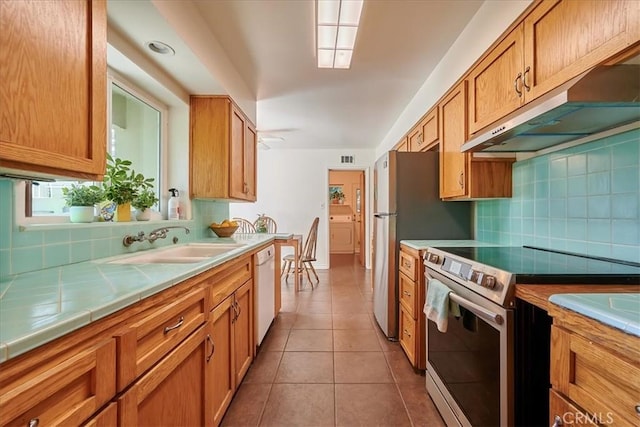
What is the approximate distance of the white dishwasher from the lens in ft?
6.77

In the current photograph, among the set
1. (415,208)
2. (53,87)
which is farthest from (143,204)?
(415,208)

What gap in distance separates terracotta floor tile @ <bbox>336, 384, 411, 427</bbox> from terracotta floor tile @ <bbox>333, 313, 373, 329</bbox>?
0.90m

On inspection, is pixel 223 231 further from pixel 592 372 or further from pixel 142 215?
pixel 592 372

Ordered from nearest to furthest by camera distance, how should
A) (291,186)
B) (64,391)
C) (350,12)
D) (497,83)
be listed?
1. (64,391)
2. (497,83)
3. (350,12)
4. (291,186)

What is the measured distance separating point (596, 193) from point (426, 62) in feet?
5.38

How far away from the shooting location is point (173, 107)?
88.7 inches

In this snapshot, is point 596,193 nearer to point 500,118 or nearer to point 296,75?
point 500,118

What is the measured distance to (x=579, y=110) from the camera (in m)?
0.99

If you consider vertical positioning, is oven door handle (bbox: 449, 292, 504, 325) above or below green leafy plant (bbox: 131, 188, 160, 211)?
below

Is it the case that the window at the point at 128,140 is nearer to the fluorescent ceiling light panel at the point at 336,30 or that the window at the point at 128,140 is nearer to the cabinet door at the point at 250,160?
the cabinet door at the point at 250,160

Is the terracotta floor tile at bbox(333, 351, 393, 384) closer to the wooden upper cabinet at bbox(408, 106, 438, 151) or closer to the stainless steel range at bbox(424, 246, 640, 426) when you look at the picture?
the stainless steel range at bbox(424, 246, 640, 426)

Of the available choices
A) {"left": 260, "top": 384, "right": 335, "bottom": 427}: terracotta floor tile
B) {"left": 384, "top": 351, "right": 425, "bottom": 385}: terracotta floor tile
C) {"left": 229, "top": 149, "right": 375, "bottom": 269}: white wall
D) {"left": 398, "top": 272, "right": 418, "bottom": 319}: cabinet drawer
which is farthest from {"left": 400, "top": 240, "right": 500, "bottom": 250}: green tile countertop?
{"left": 229, "top": 149, "right": 375, "bottom": 269}: white wall

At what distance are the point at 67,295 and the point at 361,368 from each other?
1788mm

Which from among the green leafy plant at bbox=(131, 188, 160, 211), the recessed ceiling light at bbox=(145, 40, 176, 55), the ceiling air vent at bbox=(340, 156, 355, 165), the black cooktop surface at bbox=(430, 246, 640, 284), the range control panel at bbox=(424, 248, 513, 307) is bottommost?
the range control panel at bbox=(424, 248, 513, 307)
